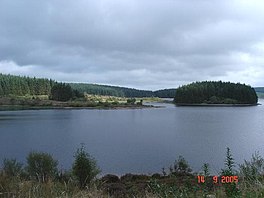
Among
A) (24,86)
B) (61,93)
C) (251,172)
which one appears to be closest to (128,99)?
(61,93)

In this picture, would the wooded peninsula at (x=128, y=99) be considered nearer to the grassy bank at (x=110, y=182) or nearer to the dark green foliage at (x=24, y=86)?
the dark green foliage at (x=24, y=86)

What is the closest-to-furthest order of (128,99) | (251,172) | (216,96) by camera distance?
(251,172), (128,99), (216,96)

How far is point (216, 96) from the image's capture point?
154 metres

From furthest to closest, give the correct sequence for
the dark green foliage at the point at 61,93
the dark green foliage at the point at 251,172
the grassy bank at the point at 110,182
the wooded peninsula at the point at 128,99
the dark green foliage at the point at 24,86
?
the dark green foliage at the point at 24,86 < the wooded peninsula at the point at 128,99 < the dark green foliage at the point at 61,93 < the dark green foliage at the point at 251,172 < the grassy bank at the point at 110,182

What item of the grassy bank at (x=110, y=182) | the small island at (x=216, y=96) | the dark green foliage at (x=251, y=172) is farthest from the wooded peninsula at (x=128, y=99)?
the dark green foliage at (x=251, y=172)

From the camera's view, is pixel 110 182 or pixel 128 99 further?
pixel 128 99

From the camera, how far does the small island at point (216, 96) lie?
151500 millimetres

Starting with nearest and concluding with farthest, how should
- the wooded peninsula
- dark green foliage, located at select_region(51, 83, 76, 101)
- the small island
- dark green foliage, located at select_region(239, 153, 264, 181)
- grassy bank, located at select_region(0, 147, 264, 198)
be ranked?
grassy bank, located at select_region(0, 147, 264, 198), dark green foliage, located at select_region(239, 153, 264, 181), dark green foliage, located at select_region(51, 83, 76, 101), the wooded peninsula, the small island

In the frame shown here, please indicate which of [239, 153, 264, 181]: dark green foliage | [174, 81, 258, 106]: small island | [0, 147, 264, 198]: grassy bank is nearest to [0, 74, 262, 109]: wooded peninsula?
[174, 81, 258, 106]: small island

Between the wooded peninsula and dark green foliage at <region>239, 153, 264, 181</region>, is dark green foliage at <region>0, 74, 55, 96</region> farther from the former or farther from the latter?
dark green foliage at <region>239, 153, 264, 181</region>

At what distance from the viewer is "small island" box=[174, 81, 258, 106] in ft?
497

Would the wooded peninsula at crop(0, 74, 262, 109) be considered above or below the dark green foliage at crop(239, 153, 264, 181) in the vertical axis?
above

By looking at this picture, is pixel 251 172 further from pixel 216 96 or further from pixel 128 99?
pixel 216 96

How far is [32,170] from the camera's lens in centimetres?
1623
